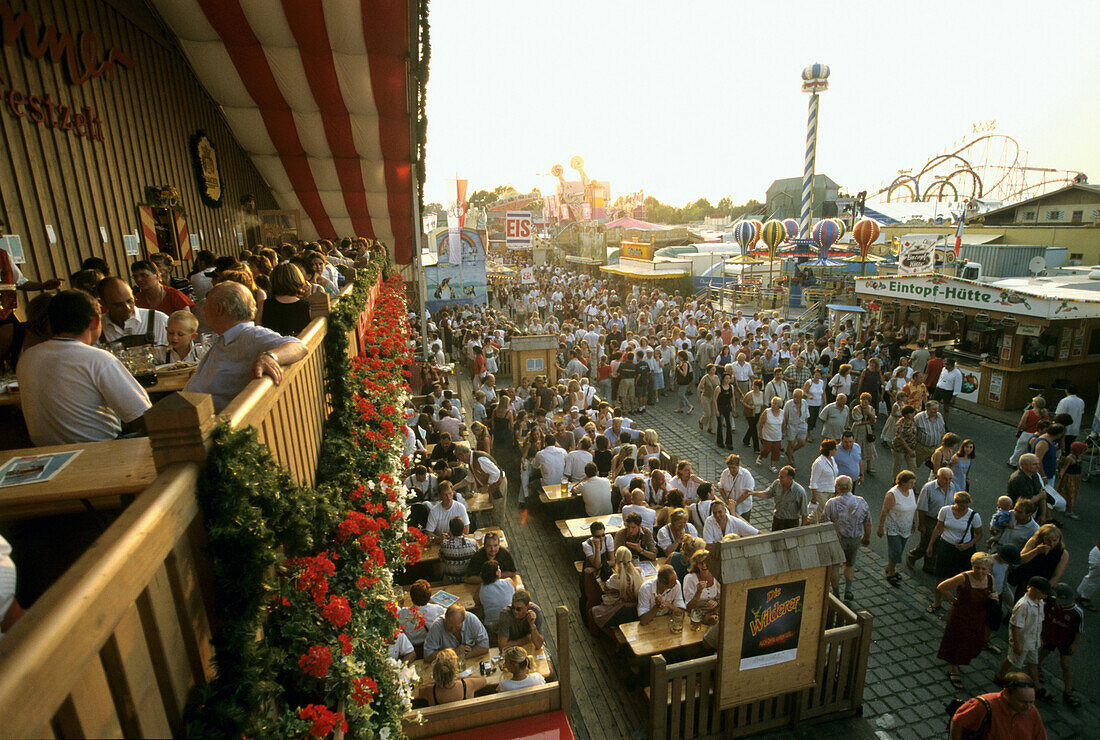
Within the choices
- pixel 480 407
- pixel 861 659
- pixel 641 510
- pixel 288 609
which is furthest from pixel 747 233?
pixel 288 609

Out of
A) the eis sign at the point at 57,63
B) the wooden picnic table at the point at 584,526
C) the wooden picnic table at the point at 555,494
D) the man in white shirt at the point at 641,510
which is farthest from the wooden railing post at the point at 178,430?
the wooden picnic table at the point at 555,494

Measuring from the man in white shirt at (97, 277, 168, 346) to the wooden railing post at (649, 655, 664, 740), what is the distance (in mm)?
4911

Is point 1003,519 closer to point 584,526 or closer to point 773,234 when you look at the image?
point 584,526

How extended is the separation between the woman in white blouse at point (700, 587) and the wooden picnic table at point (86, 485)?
5.50m

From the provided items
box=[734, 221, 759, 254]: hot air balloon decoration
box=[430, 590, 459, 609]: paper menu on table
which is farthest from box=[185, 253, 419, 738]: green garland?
box=[734, 221, 759, 254]: hot air balloon decoration

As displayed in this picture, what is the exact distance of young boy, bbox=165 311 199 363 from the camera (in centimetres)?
388

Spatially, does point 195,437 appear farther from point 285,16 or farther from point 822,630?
point 285,16

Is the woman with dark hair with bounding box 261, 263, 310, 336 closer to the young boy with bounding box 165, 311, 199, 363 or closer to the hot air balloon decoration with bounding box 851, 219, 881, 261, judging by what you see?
the young boy with bounding box 165, 311, 199, 363

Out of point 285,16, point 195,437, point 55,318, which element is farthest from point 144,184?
point 195,437

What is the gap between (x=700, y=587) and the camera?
6.19 m

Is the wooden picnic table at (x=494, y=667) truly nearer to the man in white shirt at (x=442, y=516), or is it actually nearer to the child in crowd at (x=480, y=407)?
the man in white shirt at (x=442, y=516)

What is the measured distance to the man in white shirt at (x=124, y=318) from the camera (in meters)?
3.76

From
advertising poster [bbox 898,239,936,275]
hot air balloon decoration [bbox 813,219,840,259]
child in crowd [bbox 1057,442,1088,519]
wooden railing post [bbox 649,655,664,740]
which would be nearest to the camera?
wooden railing post [bbox 649,655,664,740]

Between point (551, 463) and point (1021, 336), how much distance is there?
42.9ft
